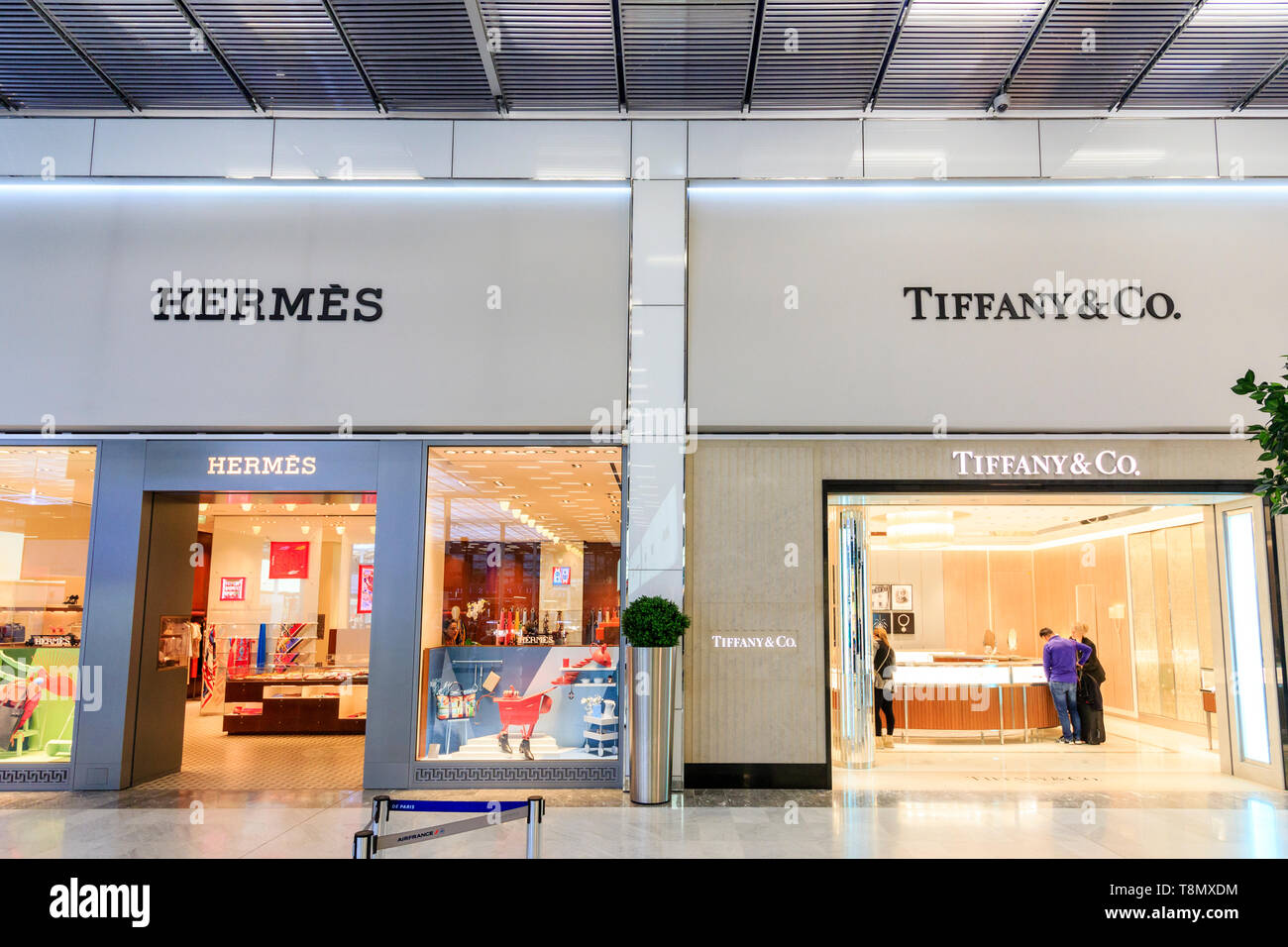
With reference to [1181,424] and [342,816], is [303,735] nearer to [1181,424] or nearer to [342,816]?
[342,816]

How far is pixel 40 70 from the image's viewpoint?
815 cm

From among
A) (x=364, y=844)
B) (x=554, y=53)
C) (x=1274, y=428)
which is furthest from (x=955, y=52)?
(x=364, y=844)

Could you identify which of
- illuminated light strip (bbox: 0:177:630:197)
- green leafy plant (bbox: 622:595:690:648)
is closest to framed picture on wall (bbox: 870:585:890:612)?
green leafy plant (bbox: 622:595:690:648)

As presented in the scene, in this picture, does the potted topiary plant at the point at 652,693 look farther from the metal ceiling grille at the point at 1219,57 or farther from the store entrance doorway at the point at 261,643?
the metal ceiling grille at the point at 1219,57

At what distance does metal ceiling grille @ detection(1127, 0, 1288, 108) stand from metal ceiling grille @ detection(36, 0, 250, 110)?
878 cm

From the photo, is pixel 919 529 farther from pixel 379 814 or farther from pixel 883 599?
pixel 379 814

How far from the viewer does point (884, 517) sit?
12586 mm

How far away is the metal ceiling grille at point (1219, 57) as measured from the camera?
7508 mm

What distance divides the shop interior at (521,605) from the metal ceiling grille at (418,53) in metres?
3.45

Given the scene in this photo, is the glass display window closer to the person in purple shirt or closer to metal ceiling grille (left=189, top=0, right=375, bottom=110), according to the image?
metal ceiling grille (left=189, top=0, right=375, bottom=110)

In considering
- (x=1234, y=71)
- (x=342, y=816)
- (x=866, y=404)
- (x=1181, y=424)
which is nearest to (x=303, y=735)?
(x=342, y=816)

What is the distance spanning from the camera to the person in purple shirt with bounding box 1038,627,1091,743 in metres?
10.4

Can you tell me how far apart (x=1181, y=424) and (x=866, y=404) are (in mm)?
3035

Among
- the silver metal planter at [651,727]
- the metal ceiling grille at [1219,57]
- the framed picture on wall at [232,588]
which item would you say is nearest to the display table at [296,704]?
the framed picture on wall at [232,588]
